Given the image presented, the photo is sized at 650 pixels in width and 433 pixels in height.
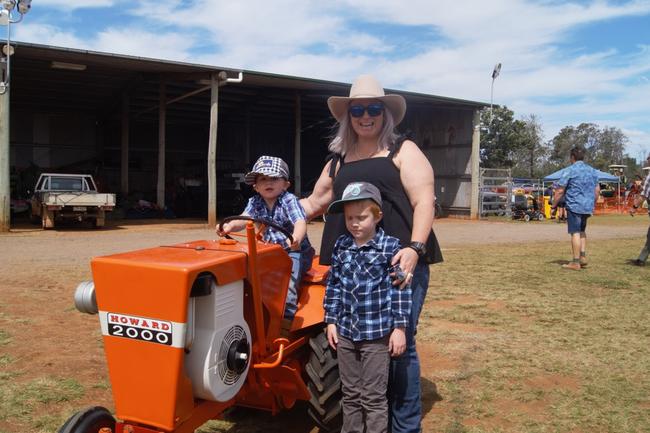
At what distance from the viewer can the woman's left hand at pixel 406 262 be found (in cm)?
264

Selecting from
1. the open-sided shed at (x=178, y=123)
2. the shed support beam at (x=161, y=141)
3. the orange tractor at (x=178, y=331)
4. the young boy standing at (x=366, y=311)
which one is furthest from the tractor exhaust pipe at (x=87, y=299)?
the shed support beam at (x=161, y=141)

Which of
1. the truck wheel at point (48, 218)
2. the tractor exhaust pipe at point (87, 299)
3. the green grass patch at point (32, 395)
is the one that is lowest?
the green grass patch at point (32, 395)

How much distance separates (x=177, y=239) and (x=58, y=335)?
8329 millimetres

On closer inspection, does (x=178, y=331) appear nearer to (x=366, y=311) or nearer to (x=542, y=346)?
(x=366, y=311)

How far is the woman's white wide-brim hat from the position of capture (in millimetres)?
2979

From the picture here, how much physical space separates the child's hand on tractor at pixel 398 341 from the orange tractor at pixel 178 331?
1.74 feet

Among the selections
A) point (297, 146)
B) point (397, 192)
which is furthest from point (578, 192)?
point (297, 146)

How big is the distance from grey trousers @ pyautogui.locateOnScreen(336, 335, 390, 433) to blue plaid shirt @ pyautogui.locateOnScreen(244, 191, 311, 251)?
84 cm

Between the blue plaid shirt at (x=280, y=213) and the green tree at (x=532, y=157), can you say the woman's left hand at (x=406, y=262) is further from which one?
the green tree at (x=532, y=157)

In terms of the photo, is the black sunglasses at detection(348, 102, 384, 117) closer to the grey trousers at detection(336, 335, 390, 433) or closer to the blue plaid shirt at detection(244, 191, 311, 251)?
the blue plaid shirt at detection(244, 191, 311, 251)

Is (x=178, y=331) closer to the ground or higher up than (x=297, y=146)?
closer to the ground

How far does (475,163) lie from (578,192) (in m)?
15.2

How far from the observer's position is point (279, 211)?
356 cm

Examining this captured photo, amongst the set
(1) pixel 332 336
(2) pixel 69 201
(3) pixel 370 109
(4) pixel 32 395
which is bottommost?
(4) pixel 32 395
